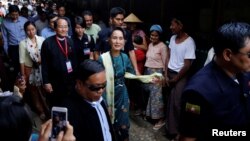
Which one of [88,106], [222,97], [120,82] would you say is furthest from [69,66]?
[222,97]

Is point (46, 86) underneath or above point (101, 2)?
underneath

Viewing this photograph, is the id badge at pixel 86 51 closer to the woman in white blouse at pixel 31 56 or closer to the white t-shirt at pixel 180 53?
the woman in white blouse at pixel 31 56

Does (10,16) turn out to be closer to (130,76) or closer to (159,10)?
(159,10)

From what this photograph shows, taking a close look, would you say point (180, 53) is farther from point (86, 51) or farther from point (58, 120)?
point (58, 120)

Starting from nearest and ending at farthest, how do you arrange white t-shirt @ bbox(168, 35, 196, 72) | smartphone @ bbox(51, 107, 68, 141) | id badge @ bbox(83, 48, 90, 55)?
smartphone @ bbox(51, 107, 68, 141) < white t-shirt @ bbox(168, 35, 196, 72) < id badge @ bbox(83, 48, 90, 55)

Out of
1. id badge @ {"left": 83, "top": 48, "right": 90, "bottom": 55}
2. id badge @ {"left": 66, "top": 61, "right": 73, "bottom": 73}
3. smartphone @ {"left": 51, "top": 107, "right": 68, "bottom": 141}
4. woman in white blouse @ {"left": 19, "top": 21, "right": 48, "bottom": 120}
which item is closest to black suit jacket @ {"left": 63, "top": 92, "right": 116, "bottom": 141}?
smartphone @ {"left": 51, "top": 107, "right": 68, "bottom": 141}

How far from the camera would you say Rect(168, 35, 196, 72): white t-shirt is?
4.60 m

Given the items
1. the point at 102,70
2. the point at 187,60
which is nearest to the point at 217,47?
the point at 102,70

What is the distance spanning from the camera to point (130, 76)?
3863 millimetres

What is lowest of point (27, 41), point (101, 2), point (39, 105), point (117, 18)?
point (39, 105)

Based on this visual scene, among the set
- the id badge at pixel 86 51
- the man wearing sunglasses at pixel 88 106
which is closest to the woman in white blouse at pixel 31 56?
the id badge at pixel 86 51

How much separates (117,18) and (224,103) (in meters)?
3.14

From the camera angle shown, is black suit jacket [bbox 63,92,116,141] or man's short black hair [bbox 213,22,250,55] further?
black suit jacket [bbox 63,92,116,141]

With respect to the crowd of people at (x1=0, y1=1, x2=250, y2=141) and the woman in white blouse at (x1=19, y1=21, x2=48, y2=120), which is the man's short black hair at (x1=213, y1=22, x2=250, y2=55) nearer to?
the crowd of people at (x1=0, y1=1, x2=250, y2=141)
